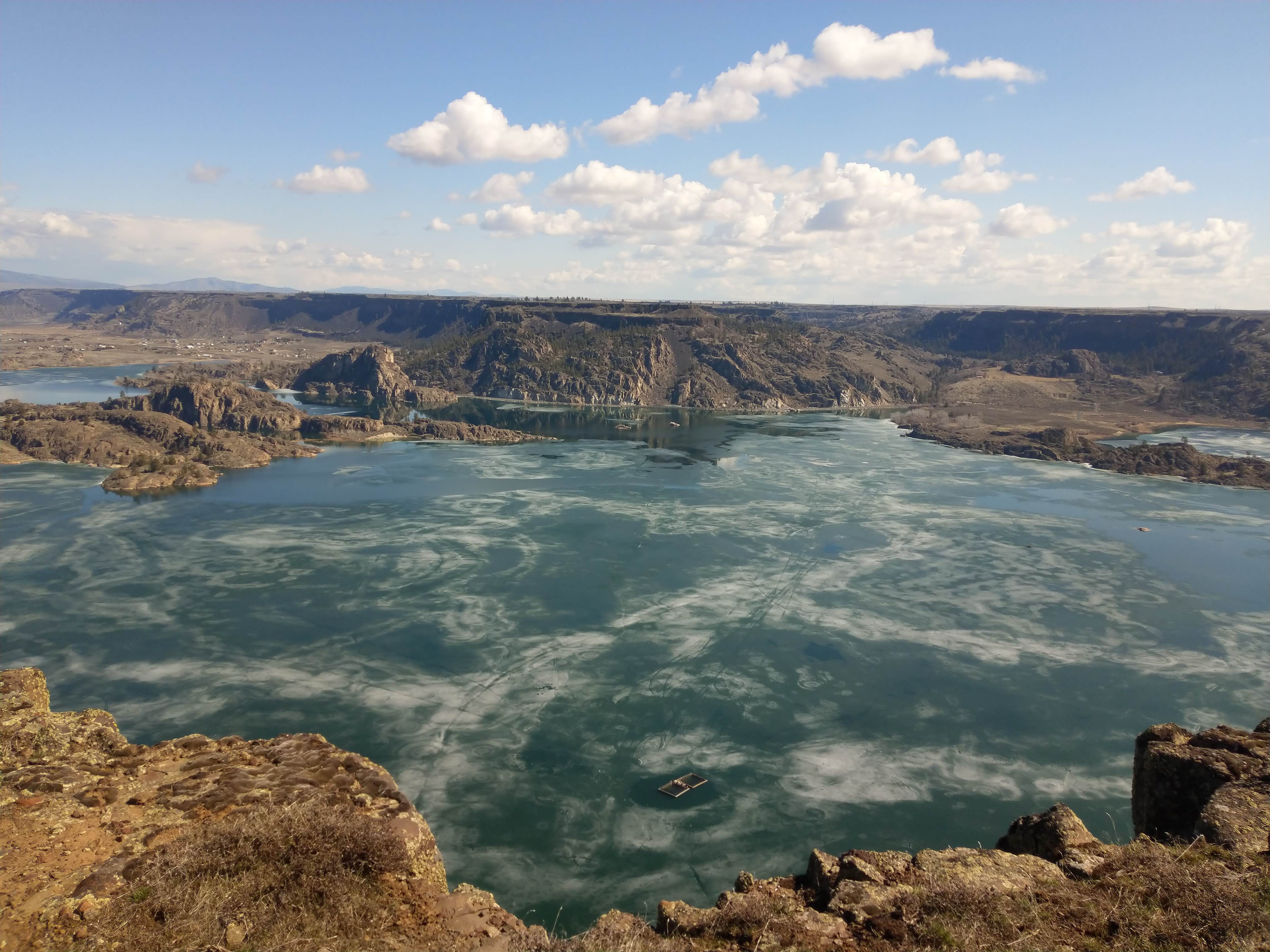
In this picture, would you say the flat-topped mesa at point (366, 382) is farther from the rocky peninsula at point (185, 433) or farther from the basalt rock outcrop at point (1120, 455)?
the basalt rock outcrop at point (1120, 455)

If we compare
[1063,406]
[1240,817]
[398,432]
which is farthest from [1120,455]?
[398,432]

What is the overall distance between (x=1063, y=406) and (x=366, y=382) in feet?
498

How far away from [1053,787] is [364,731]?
2816 centimetres

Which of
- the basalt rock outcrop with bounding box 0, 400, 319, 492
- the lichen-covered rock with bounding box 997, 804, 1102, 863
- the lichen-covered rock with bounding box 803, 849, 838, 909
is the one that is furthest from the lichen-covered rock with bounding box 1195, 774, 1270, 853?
the basalt rock outcrop with bounding box 0, 400, 319, 492

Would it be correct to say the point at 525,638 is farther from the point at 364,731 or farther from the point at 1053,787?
the point at 1053,787

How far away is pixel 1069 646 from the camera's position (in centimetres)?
4094

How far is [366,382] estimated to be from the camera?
165875mm

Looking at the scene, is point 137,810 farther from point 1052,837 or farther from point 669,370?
point 669,370

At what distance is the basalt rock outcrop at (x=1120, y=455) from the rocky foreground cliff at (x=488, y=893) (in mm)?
85308

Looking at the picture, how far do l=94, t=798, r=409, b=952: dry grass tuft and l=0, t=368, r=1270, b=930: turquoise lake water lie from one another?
8733 mm

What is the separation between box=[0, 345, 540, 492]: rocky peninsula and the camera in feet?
A: 263

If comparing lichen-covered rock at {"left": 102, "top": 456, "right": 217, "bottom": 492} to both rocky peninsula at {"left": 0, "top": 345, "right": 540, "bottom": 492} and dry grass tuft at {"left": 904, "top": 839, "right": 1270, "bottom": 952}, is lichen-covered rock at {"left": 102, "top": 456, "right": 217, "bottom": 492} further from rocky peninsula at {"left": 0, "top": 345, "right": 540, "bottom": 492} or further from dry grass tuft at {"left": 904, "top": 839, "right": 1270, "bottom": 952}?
dry grass tuft at {"left": 904, "top": 839, "right": 1270, "bottom": 952}

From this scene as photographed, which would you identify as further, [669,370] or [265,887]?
[669,370]

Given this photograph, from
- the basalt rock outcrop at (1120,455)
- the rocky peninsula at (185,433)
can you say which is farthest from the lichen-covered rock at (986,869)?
the basalt rock outcrop at (1120,455)
